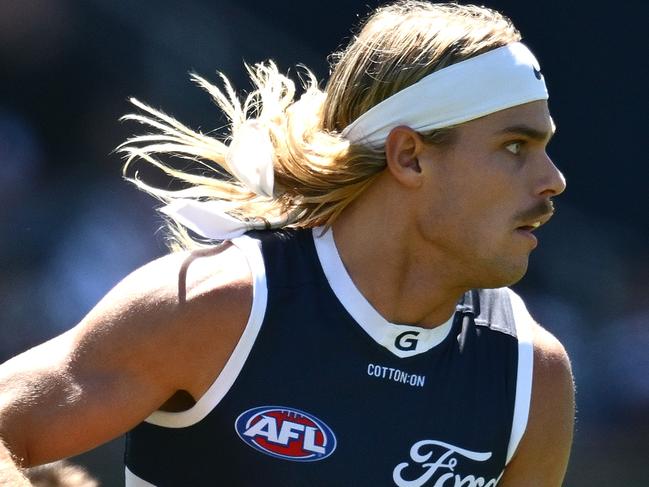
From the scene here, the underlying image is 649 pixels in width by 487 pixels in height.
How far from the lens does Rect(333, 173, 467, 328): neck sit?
291 cm

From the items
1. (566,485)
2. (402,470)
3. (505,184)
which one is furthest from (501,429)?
(566,485)

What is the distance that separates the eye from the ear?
218mm

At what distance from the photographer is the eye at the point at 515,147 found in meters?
2.84

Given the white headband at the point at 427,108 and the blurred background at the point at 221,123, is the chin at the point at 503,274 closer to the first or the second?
the white headband at the point at 427,108

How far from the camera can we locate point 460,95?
2859 millimetres

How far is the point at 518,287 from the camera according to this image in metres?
5.74

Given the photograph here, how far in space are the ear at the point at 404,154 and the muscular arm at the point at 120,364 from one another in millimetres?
529

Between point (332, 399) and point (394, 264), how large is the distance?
1.26 ft

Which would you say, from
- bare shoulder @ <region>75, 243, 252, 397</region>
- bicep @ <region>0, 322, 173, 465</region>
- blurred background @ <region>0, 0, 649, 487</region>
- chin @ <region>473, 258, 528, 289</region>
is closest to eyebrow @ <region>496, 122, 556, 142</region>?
chin @ <region>473, 258, 528, 289</region>

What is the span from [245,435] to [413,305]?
554 mm

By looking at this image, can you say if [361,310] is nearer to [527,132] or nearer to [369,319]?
[369,319]

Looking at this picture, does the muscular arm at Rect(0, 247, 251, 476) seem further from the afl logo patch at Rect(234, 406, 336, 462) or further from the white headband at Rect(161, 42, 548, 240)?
the white headband at Rect(161, 42, 548, 240)

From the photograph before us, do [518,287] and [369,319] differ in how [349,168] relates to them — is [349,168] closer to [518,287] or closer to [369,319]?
[369,319]

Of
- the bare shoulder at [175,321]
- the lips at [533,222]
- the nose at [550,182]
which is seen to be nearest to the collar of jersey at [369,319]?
the bare shoulder at [175,321]
